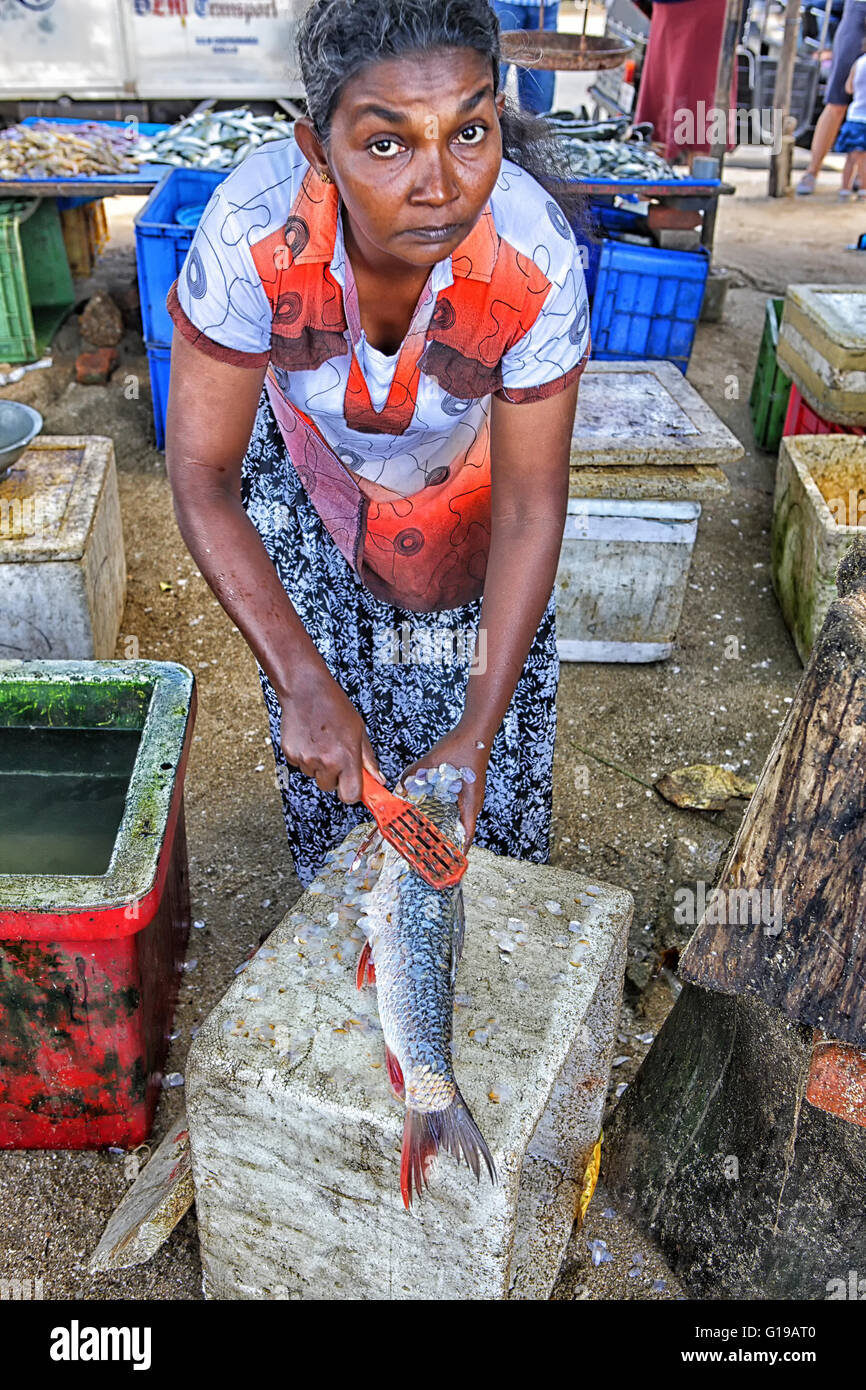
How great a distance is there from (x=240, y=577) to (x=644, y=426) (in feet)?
8.11

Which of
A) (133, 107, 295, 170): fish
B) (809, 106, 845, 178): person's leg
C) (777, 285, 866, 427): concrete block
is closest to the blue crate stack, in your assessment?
(133, 107, 295, 170): fish

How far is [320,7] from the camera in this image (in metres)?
1.67

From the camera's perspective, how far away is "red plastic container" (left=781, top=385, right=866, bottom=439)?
499 centimetres

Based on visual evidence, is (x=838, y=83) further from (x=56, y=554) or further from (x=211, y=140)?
(x=56, y=554)

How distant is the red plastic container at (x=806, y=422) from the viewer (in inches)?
196

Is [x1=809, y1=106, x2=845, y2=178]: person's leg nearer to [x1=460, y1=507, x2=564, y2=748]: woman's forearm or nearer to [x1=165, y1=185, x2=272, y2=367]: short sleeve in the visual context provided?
[x1=460, y1=507, x2=564, y2=748]: woman's forearm

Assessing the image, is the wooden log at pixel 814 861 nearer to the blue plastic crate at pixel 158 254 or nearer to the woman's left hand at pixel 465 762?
the woman's left hand at pixel 465 762

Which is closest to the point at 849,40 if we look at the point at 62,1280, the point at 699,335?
the point at 699,335

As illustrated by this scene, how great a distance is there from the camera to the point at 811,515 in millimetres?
4250

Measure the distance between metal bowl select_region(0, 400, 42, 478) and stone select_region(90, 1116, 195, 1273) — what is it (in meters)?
2.38

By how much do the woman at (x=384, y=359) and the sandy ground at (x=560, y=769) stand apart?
114cm

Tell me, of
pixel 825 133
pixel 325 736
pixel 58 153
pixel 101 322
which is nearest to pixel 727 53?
pixel 825 133

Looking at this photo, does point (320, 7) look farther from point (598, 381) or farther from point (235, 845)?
point (598, 381)

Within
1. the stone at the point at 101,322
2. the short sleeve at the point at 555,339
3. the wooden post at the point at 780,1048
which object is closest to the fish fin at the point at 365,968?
the wooden post at the point at 780,1048
